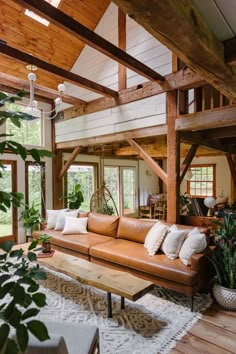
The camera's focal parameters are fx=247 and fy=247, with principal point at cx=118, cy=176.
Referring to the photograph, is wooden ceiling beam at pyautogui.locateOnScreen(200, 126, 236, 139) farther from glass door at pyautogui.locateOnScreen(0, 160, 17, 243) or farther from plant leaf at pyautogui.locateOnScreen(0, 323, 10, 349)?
plant leaf at pyautogui.locateOnScreen(0, 323, 10, 349)

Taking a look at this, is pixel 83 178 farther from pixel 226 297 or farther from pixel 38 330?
pixel 38 330

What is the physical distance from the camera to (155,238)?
3.43m

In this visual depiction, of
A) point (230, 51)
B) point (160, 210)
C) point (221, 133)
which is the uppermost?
point (230, 51)

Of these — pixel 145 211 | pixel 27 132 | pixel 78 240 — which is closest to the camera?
pixel 78 240

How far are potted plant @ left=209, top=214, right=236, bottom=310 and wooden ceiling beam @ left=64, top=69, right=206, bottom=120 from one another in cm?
202

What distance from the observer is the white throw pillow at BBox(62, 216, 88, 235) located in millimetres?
4562

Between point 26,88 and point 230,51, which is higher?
point 26,88

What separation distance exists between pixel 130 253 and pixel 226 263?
4.03 ft

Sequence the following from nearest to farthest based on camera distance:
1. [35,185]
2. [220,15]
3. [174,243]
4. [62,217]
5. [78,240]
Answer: [220,15]
[174,243]
[78,240]
[62,217]
[35,185]

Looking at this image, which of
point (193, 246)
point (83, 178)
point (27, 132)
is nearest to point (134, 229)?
point (193, 246)

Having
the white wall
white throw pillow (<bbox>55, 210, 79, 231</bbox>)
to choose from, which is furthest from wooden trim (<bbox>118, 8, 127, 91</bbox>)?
the white wall

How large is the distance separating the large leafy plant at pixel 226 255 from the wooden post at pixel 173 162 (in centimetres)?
91

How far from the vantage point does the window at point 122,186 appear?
8180 millimetres

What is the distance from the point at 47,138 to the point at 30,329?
232 inches
